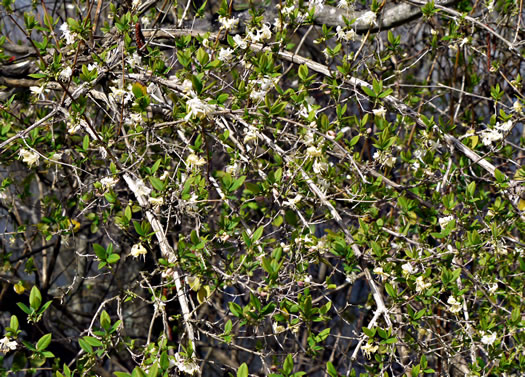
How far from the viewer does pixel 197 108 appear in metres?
1.65

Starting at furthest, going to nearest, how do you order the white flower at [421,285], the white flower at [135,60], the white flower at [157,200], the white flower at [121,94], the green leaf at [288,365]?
the white flower at [135,60] < the white flower at [121,94] < the white flower at [421,285] < the white flower at [157,200] < the green leaf at [288,365]

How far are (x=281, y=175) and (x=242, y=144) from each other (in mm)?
295

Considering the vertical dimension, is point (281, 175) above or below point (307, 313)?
above

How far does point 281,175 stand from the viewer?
1970 millimetres

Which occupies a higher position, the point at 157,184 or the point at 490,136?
the point at 157,184

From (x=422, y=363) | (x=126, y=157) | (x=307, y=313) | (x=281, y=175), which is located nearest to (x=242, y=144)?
(x=281, y=175)

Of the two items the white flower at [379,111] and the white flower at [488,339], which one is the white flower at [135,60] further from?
the white flower at [488,339]

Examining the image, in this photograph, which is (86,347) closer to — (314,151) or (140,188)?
(140,188)

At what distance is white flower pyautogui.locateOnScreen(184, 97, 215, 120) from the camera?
1.64 m

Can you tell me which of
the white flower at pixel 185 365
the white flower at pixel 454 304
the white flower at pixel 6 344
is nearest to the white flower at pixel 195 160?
the white flower at pixel 185 365

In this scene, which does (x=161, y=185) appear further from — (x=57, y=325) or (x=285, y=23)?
(x=57, y=325)

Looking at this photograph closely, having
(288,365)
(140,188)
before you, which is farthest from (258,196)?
(288,365)

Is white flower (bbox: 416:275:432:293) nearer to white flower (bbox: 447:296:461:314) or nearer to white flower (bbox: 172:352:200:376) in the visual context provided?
white flower (bbox: 447:296:461:314)

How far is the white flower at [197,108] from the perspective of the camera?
64.6 inches
